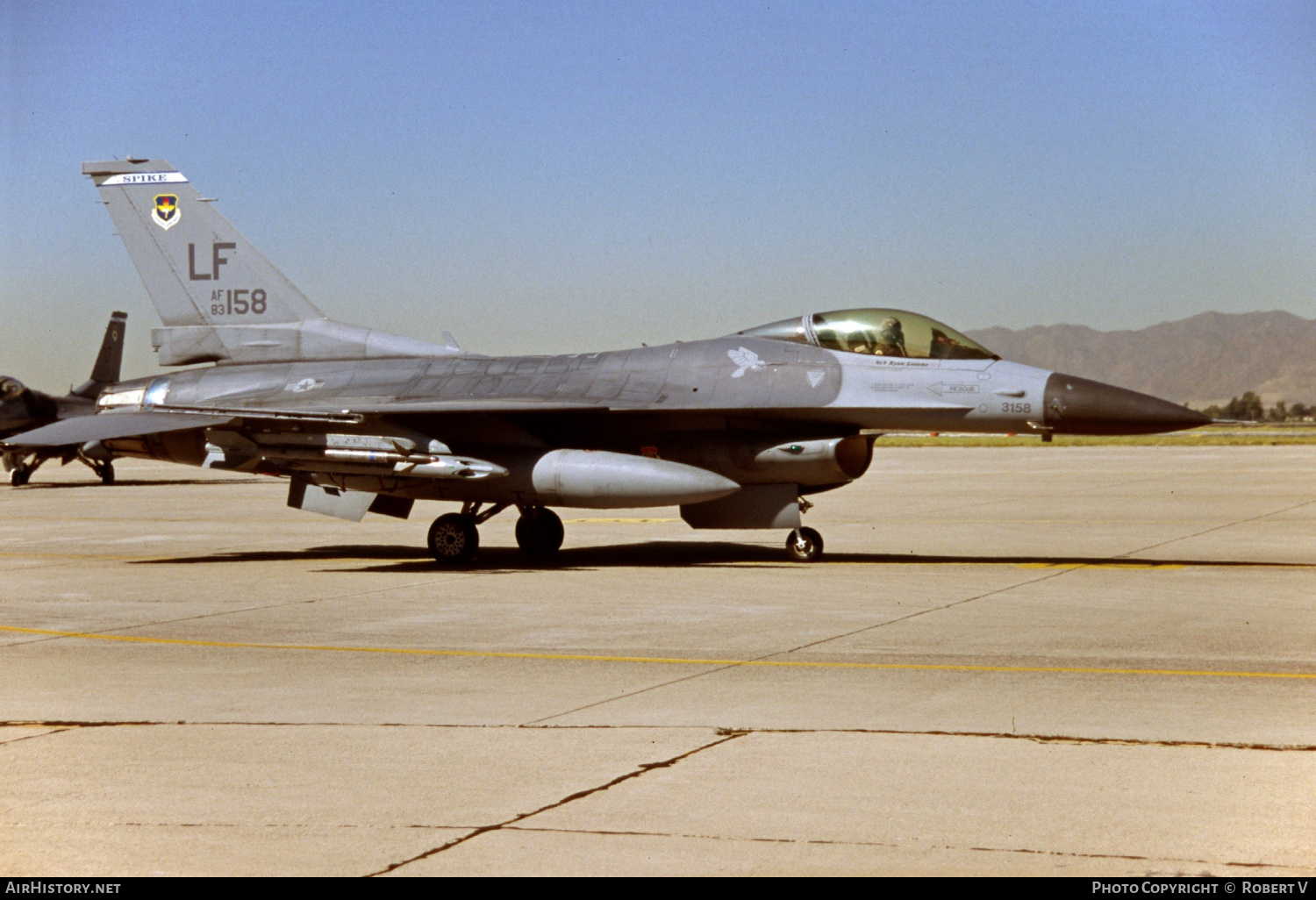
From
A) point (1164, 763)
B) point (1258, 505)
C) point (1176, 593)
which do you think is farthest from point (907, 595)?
point (1258, 505)

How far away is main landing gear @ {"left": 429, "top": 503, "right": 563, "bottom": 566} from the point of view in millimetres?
16031

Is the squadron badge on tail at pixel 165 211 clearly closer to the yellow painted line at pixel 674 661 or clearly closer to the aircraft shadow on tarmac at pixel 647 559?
the aircraft shadow on tarmac at pixel 647 559

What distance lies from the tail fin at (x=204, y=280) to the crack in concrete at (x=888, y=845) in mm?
13461

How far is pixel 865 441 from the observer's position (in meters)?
15.6

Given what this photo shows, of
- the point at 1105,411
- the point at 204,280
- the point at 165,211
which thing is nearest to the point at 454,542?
the point at 204,280

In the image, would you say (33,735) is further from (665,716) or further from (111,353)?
(111,353)

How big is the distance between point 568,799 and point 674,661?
3.51 meters

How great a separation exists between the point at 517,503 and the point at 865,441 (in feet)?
13.7

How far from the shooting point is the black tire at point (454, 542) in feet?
52.5

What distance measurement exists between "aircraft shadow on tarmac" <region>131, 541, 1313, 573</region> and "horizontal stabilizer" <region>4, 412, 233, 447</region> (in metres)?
1.77

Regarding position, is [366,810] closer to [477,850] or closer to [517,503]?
[477,850]

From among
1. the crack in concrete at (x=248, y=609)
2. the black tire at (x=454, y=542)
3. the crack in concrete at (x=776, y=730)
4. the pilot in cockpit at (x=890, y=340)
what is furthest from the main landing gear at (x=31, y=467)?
the crack in concrete at (x=776, y=730)

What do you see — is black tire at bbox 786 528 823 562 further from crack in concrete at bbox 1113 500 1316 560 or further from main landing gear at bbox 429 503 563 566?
crack in concrete at bbox 1113 500 1316 560

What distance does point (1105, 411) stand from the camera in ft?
45.7
